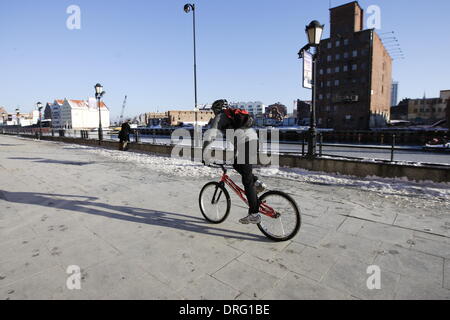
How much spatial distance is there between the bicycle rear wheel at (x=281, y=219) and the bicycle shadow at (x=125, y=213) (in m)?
0.18

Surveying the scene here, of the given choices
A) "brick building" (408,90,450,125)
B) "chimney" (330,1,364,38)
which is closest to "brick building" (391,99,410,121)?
"brick building" (408,90,450,125)

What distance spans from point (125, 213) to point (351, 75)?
68.5 meters

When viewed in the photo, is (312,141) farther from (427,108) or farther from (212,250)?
(427,108)

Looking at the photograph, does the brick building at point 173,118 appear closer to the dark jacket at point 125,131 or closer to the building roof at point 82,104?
the building roof at point 82,104

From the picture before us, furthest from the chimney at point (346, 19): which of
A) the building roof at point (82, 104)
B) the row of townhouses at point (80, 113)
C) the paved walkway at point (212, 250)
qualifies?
the building roof at point (82, 104)

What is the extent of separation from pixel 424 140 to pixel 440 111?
311 feet

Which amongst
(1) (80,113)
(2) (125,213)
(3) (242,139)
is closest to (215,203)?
(3) (242,139)

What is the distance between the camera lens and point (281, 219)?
3.82 metres

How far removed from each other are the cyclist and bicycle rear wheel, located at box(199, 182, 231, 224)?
0.56m

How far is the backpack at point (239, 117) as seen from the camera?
3.72 meters

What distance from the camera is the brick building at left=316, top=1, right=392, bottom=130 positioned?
5825 cm

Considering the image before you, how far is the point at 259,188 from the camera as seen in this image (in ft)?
12.8
